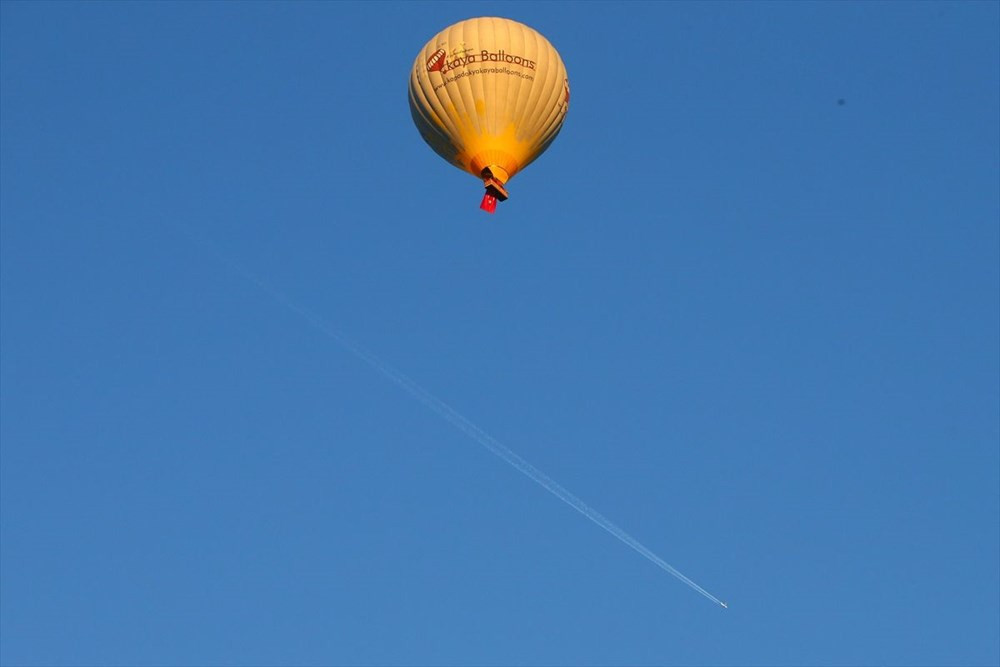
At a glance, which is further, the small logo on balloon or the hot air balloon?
the small logo on balloon

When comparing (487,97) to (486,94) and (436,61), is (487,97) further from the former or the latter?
(436,61)

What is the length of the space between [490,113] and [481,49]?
50.4 inches

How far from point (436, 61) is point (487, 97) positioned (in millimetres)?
1332

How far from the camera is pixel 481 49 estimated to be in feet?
170

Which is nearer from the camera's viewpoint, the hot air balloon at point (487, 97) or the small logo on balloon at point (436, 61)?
the hot air balloon at point (487, 97)

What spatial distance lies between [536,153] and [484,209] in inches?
64.0

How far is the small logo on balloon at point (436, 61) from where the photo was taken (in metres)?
52.0

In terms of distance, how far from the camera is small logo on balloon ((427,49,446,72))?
52.0 metres

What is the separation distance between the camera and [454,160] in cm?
5266

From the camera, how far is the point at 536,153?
174ft

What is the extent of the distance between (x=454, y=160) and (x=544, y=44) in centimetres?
293

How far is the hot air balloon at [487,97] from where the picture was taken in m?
51.7

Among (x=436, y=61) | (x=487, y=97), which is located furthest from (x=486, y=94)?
(x=436, y=61)

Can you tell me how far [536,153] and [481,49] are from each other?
2498mm
